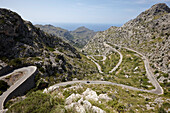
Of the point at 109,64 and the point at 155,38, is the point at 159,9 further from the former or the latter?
the point at 109,64

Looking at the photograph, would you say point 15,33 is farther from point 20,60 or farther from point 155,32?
point 155,32

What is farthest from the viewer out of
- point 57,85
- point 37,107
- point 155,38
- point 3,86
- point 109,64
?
point 155,38

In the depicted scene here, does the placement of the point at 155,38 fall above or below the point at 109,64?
above

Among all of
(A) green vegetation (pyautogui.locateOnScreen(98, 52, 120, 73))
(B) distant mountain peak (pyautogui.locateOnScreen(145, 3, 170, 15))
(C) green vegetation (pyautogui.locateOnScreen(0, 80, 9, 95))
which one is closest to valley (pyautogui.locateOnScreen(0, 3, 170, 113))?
(C) green vegetation (pyautogui.locateOnScreen(0, 80, 9, 95))

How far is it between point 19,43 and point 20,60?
1617cm

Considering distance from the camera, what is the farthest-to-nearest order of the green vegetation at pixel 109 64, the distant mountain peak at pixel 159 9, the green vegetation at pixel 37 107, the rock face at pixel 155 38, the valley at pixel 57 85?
the distant mountain peak at pixel 159 9
the green vegetation at pixel 109 64
the rock face at pixel 155 38
the valley at pixel 57 85
the green vegetation at pixel 37 107

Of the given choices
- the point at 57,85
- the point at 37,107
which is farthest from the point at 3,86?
the point at 37,107

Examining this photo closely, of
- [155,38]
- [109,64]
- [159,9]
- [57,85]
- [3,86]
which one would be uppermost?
[159,9]

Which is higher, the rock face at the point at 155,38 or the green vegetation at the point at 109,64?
the rock face at the point at 155,38

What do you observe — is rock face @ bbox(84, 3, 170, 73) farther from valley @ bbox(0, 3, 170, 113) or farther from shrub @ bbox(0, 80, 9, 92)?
shrub @ bbox(0, 80, 9, 92)

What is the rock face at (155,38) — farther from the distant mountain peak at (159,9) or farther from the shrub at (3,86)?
the shrub at (3,86)

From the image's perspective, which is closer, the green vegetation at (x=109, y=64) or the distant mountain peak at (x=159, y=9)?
the green vegetation at (x=109, y=64)

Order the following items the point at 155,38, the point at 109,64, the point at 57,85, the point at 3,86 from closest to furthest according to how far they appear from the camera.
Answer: the point at 3,86 < the point at 57,85 < the point at 109,64 < the point at 155,38

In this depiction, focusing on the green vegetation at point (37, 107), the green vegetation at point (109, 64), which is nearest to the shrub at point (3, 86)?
the green vegetation at point (37, 107)
